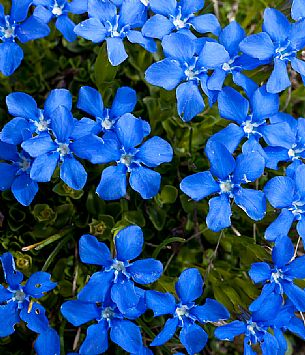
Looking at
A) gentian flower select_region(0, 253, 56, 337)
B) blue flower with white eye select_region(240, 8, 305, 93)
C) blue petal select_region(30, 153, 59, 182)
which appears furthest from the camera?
blue flower with white eye select_region(240, 8, 305, 93)

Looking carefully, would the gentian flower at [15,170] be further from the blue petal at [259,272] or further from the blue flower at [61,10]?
the blue petal at [259,272]

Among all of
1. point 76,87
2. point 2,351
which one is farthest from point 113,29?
point 2,351

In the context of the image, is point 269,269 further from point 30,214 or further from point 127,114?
point 30,214

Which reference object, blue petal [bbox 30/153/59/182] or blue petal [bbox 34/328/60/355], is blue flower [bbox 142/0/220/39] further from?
blue petal [bbox 34/328/60/355]

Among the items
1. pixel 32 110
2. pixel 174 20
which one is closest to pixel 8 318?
pixel 32 110

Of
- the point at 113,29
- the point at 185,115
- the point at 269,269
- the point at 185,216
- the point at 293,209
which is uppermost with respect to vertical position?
the point at 113,29

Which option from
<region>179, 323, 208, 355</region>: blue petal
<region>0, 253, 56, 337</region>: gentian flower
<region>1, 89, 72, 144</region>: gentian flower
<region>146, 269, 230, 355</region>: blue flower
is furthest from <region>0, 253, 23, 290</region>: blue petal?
<region>179, 323, 208, 355</region>: blue petal
